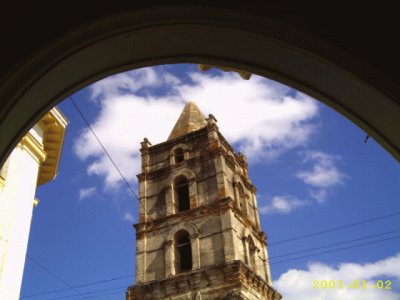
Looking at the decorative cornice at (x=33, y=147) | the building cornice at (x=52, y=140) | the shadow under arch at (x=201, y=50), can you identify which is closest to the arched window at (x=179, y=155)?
the building cornice at (x=52, y=140)

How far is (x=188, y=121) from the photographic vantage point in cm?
2859

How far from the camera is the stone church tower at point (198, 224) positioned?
21312 millimetres

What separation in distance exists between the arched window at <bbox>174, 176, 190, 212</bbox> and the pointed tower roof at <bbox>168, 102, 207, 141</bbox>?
3137mm

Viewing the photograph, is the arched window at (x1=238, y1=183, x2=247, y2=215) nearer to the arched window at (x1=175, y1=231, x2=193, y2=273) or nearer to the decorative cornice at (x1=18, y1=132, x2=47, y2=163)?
the arched window at (x1=175, y1=231, x2=193, y2=273)

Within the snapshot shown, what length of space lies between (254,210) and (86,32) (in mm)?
25977

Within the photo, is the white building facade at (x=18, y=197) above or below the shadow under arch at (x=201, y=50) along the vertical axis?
above

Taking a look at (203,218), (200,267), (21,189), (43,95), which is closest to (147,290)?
(200,267)

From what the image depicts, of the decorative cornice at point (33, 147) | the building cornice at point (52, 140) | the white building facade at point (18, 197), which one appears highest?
the building cornice at point (52, 140)

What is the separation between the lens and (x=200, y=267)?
71.4 ft

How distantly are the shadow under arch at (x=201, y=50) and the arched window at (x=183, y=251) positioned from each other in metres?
21.5

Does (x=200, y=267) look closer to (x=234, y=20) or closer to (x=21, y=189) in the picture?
(x=21, y=189)

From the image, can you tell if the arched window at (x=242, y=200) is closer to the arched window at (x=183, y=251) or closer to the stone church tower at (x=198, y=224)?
the stone church tower at (x=198, y=224)

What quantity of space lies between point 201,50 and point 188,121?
26456 mm

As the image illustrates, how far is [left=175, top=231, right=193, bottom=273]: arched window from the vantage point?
23.0 metres
